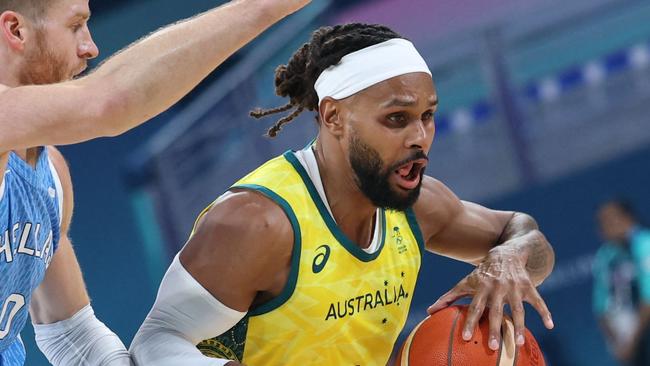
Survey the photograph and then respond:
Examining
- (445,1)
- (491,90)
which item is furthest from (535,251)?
(445,1)

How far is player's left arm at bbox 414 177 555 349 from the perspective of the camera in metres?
3.11

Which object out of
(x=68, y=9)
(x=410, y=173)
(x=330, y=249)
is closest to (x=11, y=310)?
(x=68, y=9)

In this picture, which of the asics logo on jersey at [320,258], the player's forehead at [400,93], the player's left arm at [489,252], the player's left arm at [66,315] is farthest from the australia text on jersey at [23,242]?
the player's left arm at [489,252]

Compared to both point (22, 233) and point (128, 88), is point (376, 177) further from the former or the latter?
point (128, 88)

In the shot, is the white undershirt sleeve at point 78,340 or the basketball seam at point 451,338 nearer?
the basketball seam at point 451,338

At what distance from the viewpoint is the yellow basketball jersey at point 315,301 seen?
3.09 m

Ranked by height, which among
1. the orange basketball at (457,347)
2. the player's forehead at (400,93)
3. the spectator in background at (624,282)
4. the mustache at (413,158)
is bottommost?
the spectator in background at (624,282)

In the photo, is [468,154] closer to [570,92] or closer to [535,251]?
[570,92]

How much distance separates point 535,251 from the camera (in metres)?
3.55

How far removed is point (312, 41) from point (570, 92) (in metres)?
5.06

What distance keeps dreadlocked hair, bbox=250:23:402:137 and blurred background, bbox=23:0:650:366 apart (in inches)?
177

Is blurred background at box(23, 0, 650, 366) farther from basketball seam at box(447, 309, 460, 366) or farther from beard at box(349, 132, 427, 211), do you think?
Answer: basketball seam at box(447, 309, 460, 366)

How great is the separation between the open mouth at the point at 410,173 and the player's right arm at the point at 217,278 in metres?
0.38

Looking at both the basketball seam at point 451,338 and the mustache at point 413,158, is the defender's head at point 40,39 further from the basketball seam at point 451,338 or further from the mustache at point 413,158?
the basketball seam at point 451,338
